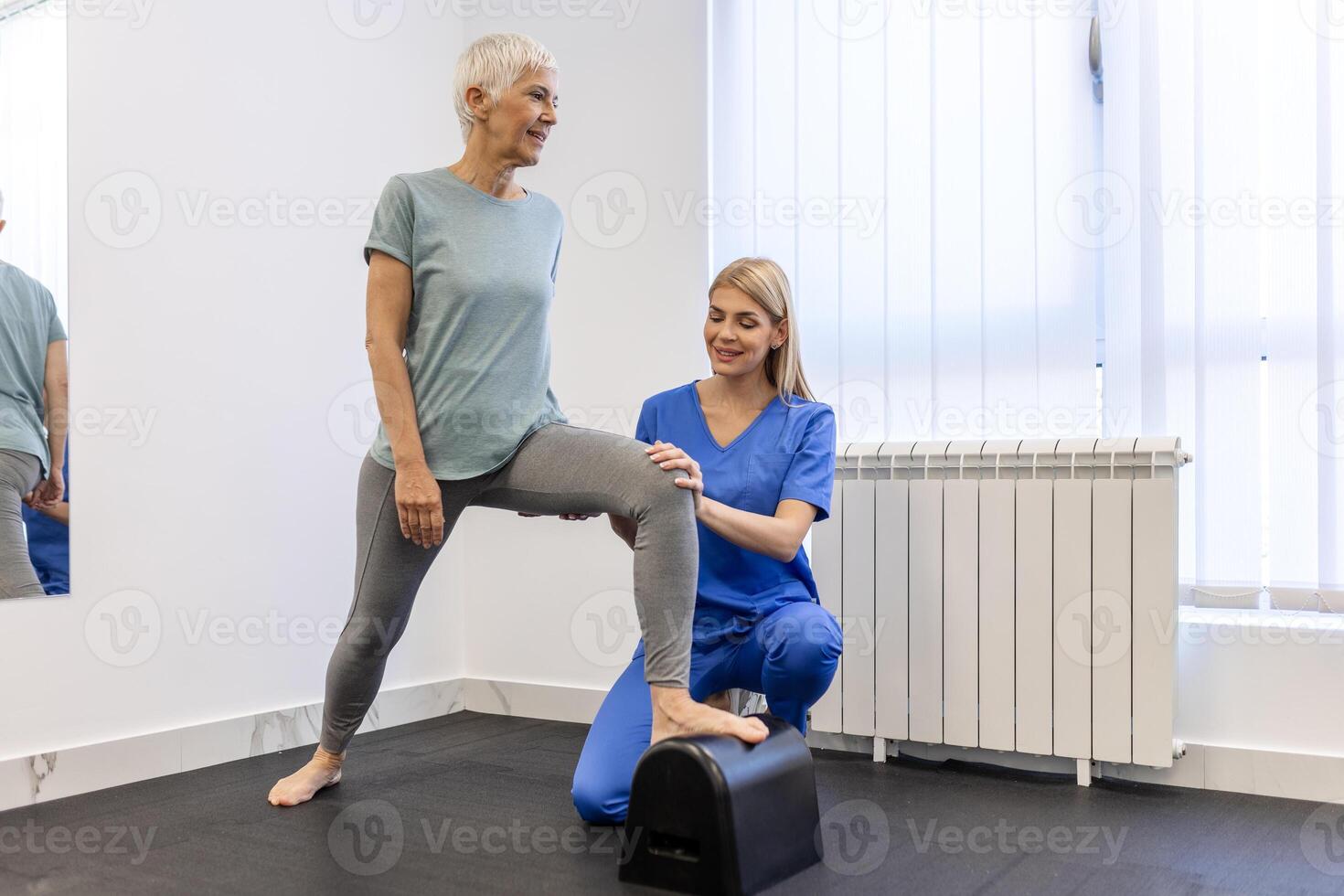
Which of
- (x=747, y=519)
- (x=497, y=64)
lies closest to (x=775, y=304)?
(x=747, y=519)

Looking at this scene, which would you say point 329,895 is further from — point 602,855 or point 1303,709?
point 1303,709

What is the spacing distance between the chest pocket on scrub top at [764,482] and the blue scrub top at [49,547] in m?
1.42

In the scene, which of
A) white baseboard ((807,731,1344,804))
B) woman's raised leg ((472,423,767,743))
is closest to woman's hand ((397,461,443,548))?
woman's raised leg ((472,423,767,743))

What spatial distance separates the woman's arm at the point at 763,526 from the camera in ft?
6.47

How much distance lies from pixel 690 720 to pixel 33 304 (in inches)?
64.5

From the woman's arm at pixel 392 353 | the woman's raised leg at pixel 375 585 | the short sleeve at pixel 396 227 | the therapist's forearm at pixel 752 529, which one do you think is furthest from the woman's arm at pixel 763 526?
the short sleeve at pixel 396 227

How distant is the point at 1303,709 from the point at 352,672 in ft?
6.26

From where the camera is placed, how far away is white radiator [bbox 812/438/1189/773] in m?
2.35

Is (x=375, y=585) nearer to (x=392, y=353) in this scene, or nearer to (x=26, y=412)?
(x=392, y=353)

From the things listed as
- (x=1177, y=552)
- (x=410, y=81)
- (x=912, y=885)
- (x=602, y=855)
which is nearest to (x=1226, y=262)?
(x=1177, y=552)

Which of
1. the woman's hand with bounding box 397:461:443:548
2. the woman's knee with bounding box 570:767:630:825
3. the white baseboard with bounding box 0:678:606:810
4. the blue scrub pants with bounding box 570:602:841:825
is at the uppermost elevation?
the woman's hand with bounding box 397:461:443:548

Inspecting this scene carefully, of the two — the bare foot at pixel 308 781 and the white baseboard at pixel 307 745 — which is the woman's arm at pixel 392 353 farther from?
the white baseboard at pixel 307 745

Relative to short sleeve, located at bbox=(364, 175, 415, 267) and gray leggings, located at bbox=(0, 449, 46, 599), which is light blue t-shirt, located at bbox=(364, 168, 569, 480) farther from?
gray leggings, located at bbox=(0, 449, 46, 599)

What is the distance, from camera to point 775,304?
2197 mm
